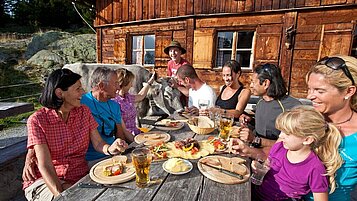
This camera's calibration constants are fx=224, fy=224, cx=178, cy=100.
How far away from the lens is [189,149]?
1.72 metres

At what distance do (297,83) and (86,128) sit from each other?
20.8ft

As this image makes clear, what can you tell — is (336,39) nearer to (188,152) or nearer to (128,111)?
(128,111)

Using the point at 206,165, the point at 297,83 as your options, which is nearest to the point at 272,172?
the point at 206,165

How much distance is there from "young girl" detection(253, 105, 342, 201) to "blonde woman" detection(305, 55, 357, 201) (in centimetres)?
10

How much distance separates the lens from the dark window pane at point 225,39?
24.3 feet

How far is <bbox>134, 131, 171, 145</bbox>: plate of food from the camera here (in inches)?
75.3

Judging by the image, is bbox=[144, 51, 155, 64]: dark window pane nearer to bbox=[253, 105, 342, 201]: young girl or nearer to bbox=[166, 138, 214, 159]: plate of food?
bbox=[166, 138, 214, 159]: plate of food

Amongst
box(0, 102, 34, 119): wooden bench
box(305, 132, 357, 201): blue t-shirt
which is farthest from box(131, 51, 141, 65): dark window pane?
box(305, 132, 357, 201): blue t-shirt

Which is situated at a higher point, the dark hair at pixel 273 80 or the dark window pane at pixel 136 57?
the dark window pane at pixel 136 57

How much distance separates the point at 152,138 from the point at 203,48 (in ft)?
19.7

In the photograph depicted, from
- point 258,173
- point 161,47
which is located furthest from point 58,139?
point 161,47

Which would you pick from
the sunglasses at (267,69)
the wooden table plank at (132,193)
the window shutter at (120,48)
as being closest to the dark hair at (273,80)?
the sunglasses at (267,69)

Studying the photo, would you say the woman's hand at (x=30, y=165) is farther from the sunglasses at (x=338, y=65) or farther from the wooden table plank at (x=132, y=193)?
the sunglasses at (x=338, y=65)

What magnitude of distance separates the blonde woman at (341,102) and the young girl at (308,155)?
0.34 ft
